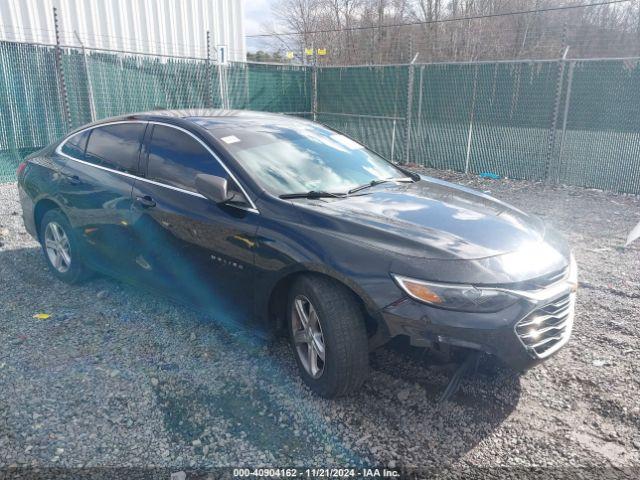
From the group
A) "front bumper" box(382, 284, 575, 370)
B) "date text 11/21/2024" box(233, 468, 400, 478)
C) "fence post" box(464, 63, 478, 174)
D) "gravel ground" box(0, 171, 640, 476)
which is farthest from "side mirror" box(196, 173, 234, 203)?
"fence post" box(464, 63, 478, 174)

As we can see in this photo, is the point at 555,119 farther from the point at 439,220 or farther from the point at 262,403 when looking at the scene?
the point at 262,403

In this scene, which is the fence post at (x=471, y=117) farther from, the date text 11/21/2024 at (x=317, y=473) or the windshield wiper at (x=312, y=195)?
the date text 11/21/2024 at (x=317, y=473)

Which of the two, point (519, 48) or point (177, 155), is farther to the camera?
point (519, 48)

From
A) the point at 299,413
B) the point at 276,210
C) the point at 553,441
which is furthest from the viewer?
the point at 276,210

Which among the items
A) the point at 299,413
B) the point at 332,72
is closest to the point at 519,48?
the point at 332,72

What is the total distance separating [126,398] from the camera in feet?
10.1

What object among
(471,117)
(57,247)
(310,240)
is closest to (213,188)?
(310,240)

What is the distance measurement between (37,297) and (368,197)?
3127mm

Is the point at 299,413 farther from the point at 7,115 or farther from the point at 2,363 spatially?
the point at 7,115

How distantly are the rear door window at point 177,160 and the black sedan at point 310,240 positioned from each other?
1 cm

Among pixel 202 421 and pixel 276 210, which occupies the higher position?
pixel 276 210

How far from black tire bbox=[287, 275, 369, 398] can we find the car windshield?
2.51 feet

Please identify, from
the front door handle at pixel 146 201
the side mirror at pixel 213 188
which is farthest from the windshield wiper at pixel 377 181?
the front door handle at pixel 146 201

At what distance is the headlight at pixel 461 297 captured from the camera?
2.60m
